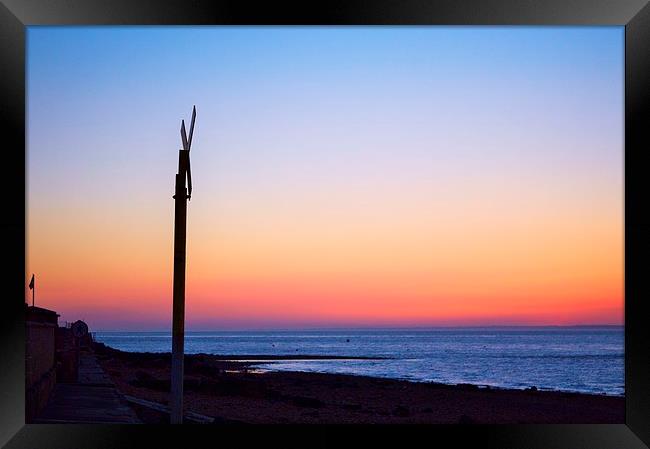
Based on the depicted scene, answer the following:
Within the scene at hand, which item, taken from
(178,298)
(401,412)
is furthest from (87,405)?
(401,412)

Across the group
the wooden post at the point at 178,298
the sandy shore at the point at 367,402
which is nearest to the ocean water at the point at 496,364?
the sandy shore at the point at 367,402

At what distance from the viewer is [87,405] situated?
995 cm

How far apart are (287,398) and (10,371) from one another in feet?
55.3

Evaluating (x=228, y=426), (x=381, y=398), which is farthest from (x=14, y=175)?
(x=381, y=398)

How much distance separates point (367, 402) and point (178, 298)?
17.4 metres

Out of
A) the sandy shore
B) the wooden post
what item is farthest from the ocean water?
the wooden post

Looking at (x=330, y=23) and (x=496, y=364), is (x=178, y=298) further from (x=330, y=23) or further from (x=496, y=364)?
(x=496, y=364)

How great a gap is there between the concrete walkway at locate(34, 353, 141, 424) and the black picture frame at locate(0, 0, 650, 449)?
2.26 metres

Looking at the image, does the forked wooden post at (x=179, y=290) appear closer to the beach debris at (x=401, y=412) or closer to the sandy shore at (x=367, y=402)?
the sandy shore at (x=367, y=402)

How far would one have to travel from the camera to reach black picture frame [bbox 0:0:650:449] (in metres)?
4.64

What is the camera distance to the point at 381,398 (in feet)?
80.1

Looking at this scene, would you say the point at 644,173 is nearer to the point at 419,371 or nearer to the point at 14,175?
the point at 14,175

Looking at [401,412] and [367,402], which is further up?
[401,412]

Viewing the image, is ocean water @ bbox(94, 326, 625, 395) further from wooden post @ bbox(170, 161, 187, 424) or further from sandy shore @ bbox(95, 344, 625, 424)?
wooden post @ bbox(170, 161, 187, 424)
